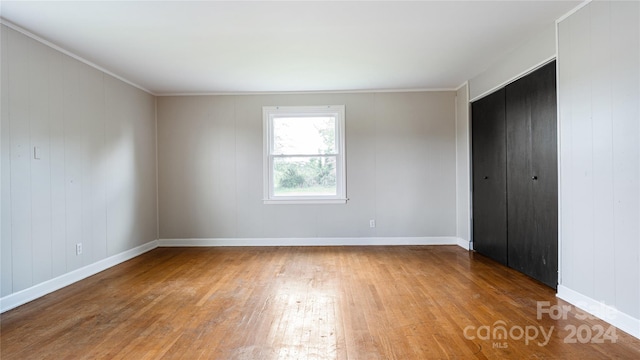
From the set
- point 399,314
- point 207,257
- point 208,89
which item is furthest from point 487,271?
point 208,89

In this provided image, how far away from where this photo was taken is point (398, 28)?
10.4 ft

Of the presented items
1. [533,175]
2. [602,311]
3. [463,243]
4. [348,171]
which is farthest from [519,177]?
[348,171]

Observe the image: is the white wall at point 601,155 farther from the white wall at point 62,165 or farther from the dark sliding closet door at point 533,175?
the white wall at point 62,165

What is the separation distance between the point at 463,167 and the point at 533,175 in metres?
1.74

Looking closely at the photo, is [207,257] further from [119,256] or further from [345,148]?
[345,148]

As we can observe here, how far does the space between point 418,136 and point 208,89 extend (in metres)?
3.36

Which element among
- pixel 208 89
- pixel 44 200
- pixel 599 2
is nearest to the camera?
pixel 599 2

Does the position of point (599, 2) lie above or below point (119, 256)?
above

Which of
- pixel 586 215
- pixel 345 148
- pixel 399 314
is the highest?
pixel 345 148

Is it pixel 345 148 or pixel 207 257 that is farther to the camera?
pixel 345 148

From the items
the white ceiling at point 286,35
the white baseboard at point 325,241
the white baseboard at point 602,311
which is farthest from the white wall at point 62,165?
the white baseboard at point 602,311

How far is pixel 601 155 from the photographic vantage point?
258 cm

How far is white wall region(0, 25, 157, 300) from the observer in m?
2.99

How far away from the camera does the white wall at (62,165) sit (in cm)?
299
